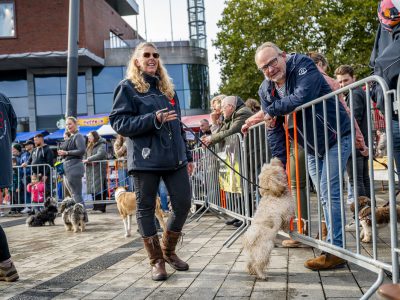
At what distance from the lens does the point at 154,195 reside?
470 centimetres

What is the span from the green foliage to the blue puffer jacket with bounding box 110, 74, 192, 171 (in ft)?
84.3

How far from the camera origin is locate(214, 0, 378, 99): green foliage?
29875 mm

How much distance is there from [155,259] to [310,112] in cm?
192

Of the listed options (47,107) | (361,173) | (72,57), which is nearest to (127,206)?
(361,173)

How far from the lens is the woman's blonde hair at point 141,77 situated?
15.5ft

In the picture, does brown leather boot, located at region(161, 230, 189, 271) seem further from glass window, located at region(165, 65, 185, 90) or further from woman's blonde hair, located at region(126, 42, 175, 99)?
glass window, located at region(165, 65, 185, 90)

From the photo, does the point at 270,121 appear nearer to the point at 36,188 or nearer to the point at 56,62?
the point at 36,188

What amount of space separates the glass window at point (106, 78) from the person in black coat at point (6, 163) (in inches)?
1208

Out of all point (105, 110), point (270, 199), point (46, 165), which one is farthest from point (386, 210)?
point (105, 110)

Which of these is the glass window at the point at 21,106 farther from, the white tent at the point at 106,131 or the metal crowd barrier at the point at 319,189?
the metal crowd barrier at the point at 319,189

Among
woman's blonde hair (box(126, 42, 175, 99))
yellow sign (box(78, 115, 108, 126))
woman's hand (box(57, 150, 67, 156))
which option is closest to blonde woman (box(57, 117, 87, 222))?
woman's hand (box(57, 150, 67, 156))

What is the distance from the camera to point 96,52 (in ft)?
117

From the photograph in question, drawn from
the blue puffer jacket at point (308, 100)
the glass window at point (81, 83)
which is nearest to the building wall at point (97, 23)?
the glass window at point (81, 83)

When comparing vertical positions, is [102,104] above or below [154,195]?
above
